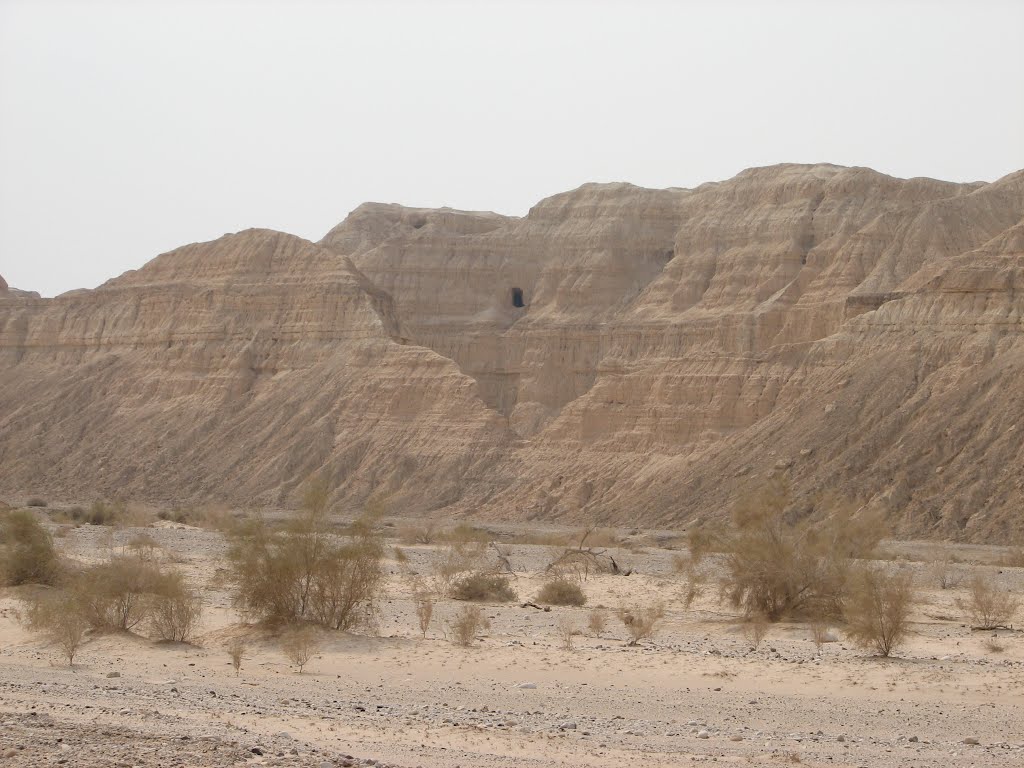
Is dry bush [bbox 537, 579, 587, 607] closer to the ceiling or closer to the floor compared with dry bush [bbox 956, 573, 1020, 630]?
closer to the floor

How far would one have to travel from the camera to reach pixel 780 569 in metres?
29.1

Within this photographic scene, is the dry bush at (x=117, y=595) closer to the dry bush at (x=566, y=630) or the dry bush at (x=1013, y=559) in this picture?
the dry bush at (x=566, y=630)

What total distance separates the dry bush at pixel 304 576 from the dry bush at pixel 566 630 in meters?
3.14

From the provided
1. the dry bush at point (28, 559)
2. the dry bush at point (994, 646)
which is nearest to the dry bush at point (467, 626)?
the dry bush at point (994, 646)

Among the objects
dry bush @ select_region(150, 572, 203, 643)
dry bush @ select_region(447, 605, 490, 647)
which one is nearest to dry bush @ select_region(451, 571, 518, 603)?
dry bush @ select_region(447, 605, 490, 647)

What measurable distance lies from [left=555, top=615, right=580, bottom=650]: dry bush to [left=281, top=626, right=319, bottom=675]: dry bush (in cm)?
376

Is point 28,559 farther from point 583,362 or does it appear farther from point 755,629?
point 583,362

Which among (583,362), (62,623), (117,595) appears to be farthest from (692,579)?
(583,362)

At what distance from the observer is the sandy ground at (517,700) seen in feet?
57.0

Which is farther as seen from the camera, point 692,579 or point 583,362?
point 583,362

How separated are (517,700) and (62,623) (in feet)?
24.4

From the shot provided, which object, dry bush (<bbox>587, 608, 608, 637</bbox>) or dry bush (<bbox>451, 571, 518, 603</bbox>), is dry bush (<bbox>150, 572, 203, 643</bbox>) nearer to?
dry bush (<bbox>587, 608, 608, 637</bbox>)

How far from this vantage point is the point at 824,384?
233 ft

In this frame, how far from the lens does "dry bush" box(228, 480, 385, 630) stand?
2591 centimetres
